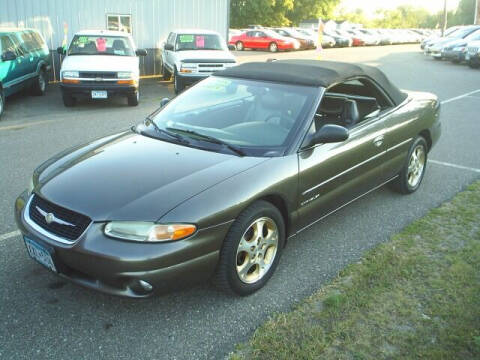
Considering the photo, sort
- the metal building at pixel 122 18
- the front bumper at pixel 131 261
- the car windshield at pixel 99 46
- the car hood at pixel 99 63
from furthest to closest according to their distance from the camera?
the metal building at pixel 122 18, the car windshield at pixel 99 46, the car hood at pixel 99 63, the front bumper at pixel 131 261

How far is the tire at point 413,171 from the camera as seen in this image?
527 cm

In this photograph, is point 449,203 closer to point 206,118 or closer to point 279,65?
point 279,65

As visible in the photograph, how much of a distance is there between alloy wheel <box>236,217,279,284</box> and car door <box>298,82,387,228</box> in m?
0.35

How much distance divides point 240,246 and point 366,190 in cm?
188

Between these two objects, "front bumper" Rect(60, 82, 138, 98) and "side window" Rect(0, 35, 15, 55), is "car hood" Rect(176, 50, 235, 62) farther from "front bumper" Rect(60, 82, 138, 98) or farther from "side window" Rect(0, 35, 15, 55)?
"side window" Rect(0, 35, 15, 55)

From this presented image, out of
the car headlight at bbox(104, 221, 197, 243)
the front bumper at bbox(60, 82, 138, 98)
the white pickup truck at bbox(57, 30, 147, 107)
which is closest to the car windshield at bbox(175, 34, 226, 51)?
the white pickup truck at bbox(57, 30, 147, 107)

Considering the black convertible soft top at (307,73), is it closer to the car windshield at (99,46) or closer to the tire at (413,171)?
the tire at (413,171)

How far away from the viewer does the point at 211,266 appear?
3.06 meters

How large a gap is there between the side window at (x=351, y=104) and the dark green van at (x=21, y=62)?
7.43 m

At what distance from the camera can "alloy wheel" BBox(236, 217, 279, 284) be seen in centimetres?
332

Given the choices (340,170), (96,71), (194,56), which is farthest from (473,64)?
(340,170)

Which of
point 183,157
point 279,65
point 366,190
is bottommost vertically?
point 366,190

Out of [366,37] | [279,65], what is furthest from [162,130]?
[366,37]

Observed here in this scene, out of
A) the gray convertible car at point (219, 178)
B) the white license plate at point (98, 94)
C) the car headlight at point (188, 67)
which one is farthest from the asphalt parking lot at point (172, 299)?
the car headlight at point (188, 67)
